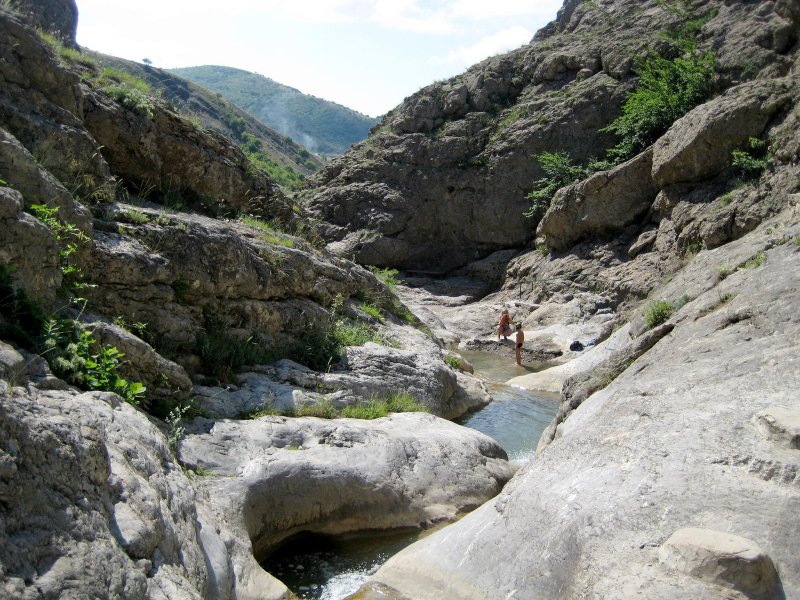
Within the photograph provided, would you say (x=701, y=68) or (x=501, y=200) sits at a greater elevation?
(x=701, y=68)

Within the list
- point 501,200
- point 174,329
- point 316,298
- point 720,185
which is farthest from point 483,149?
point 174,329

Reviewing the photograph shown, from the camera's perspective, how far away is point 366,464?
8.16 metres

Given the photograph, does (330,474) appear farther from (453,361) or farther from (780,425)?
(453,361)

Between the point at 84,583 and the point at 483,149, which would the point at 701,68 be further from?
the point at 84,583

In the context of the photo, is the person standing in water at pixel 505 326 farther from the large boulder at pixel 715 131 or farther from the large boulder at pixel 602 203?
the large boulder at pixel 715 131

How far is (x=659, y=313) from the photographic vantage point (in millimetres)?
10578

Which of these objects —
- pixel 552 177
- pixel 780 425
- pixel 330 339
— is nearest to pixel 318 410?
pixel 330 339

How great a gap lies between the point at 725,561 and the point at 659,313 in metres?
6.75

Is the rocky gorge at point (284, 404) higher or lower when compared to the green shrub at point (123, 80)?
lower

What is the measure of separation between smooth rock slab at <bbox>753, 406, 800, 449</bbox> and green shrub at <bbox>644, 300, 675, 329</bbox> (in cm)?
501

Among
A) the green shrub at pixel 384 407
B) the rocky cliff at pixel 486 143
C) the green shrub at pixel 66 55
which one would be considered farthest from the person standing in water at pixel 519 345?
the rocky cliff at pixel 486 143

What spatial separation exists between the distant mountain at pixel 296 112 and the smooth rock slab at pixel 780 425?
153 m

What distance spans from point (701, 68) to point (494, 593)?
26.9 metres

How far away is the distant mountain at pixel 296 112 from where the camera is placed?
6467 inches
